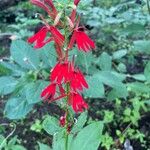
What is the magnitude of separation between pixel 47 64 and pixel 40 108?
1.04 meters

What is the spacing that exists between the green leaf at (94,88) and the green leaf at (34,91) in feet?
0.69

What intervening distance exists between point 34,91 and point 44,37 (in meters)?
0.78

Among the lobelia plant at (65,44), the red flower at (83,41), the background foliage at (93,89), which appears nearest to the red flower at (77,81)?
the lobelia plant at (65,44)

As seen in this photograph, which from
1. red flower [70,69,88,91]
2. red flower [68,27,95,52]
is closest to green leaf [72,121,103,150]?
red flower [70,69,88,91]

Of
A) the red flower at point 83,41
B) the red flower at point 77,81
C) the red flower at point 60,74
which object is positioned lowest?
the red flower at point 77,81

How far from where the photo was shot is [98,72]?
87.8 inches

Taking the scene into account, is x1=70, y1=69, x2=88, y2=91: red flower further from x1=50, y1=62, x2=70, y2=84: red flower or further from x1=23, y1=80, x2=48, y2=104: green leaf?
x1=23, y1=80, x2=48, y2=104: green leaf

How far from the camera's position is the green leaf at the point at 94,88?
208 centimetres

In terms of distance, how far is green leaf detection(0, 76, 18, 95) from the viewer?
6.98 ft

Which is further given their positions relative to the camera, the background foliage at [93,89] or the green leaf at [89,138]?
the background foliage at [93,89]

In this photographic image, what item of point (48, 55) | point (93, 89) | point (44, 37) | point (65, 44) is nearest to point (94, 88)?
point (93, 89)

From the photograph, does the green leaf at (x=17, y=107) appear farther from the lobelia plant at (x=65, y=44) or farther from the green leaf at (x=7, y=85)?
the lobelia plant at (x=65, y=44)

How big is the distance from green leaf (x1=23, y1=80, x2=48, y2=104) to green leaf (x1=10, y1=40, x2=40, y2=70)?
0.12 meters

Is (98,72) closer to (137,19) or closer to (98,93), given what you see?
(98,93)
